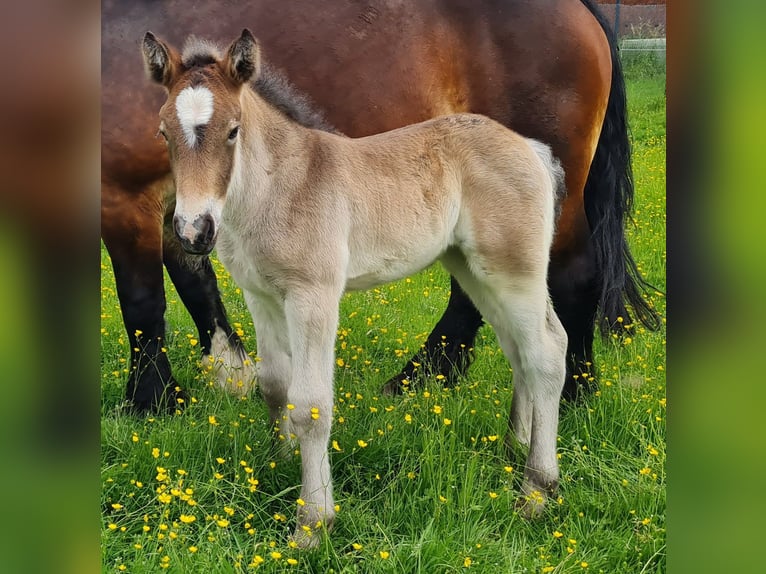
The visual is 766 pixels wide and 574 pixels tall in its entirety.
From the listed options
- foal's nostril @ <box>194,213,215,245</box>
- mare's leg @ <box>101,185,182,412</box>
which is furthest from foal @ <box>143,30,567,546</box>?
mare's leg @ <box>101,185,182,412</box>

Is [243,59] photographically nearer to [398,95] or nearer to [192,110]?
[192,110]

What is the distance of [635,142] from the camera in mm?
4102

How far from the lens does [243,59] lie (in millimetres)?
2482

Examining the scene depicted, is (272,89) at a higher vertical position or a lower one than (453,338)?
higher

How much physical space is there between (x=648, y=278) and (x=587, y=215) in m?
0.59

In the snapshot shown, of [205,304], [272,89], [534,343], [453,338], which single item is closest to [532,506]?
[534,343]

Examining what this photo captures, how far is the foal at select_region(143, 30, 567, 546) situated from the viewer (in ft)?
7.97

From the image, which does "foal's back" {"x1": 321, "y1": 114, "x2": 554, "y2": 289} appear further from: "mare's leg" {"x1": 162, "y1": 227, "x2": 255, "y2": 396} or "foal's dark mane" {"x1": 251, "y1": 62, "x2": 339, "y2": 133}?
"mare's leg" {"x1": 162, "y1": 227, "x2": 255, "y2": 396}

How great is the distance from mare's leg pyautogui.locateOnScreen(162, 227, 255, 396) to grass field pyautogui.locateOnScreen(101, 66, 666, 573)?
22cm

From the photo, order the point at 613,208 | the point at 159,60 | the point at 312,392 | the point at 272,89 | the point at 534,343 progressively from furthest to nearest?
the point at 613,208 → the point at 534,343 → the point at 272,89 → the point at 312,392 → the point at 159,60

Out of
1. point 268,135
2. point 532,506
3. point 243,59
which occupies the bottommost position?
point 532,506

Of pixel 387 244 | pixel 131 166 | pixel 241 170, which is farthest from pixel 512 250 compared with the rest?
pixel 131 166

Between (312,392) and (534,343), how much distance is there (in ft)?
3.28
